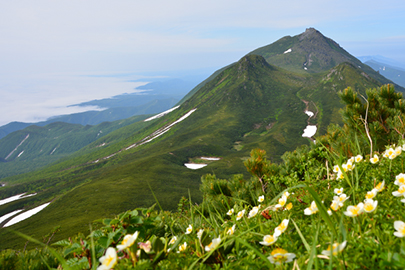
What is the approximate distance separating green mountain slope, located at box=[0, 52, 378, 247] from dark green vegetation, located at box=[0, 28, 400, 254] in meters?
0.27

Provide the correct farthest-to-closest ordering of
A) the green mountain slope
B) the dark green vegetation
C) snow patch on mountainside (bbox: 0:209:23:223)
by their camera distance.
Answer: snow patch on mountainside (bbox: 0:209:23:223) < the green mountain slope < the dark green vegetation

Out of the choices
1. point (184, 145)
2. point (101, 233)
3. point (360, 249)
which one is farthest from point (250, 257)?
point (184, 145)

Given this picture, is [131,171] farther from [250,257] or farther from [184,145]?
[250,257]

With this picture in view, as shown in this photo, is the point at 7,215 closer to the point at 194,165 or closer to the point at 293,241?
the point at 194,165

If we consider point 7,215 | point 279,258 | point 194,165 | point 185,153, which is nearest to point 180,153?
point 185,153

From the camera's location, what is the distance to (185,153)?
Result: 118 metres

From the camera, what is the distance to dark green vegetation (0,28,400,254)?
63628mm

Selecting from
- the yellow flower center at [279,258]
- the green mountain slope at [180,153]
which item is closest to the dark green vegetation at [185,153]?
the green mountain slope at [180,153]

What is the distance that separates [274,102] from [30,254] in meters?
192

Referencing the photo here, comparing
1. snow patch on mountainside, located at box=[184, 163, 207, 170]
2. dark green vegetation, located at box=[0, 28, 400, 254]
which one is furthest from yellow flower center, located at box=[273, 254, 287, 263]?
snow patch on mountainside, located at box=[184, 163, 207, 170]

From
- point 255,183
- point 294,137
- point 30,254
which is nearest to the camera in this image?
point 30,254

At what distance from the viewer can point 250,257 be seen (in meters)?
1.66

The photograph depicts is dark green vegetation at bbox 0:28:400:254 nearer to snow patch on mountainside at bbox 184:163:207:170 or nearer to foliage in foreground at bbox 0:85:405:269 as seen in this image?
snow patch on mountainside at bbox 184:163:207:170

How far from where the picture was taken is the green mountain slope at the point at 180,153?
64.4 m
